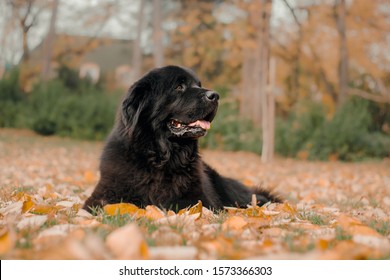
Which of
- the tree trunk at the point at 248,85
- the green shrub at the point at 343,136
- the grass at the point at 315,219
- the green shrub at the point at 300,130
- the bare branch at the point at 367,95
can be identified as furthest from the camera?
the tree trunk at the point at 248,85

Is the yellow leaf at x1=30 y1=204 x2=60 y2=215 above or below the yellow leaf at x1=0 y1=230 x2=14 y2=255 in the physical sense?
below

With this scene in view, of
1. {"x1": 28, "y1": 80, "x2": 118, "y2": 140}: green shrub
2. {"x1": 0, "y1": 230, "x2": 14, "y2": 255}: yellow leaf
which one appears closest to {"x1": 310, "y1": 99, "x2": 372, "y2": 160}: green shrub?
{"x1": 28, "y1": 80, "x2": 118, "y2": 140}: green shrub

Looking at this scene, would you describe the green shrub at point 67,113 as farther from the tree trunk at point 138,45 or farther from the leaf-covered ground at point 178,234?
the leaf-covered ground at point 178,234

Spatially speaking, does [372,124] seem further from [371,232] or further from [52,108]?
[371,232]

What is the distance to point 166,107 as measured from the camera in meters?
3.93

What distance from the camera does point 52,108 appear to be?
19469mm

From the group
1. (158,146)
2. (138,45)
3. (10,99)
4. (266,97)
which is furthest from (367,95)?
(10,99)

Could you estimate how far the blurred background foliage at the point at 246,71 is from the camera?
15734 millimetres

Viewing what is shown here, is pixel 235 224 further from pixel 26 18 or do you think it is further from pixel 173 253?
pixel 26 18

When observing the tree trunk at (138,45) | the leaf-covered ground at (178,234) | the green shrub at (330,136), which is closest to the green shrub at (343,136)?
the green shrub at (330,136)

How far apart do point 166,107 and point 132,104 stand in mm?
299

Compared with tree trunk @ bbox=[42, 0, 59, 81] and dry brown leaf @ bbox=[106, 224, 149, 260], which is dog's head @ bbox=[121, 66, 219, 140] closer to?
dry brown leaf @ bbox=[106, 224, 149, 260]

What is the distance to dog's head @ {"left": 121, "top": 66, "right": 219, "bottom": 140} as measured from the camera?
3881 mm

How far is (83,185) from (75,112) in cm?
1401
